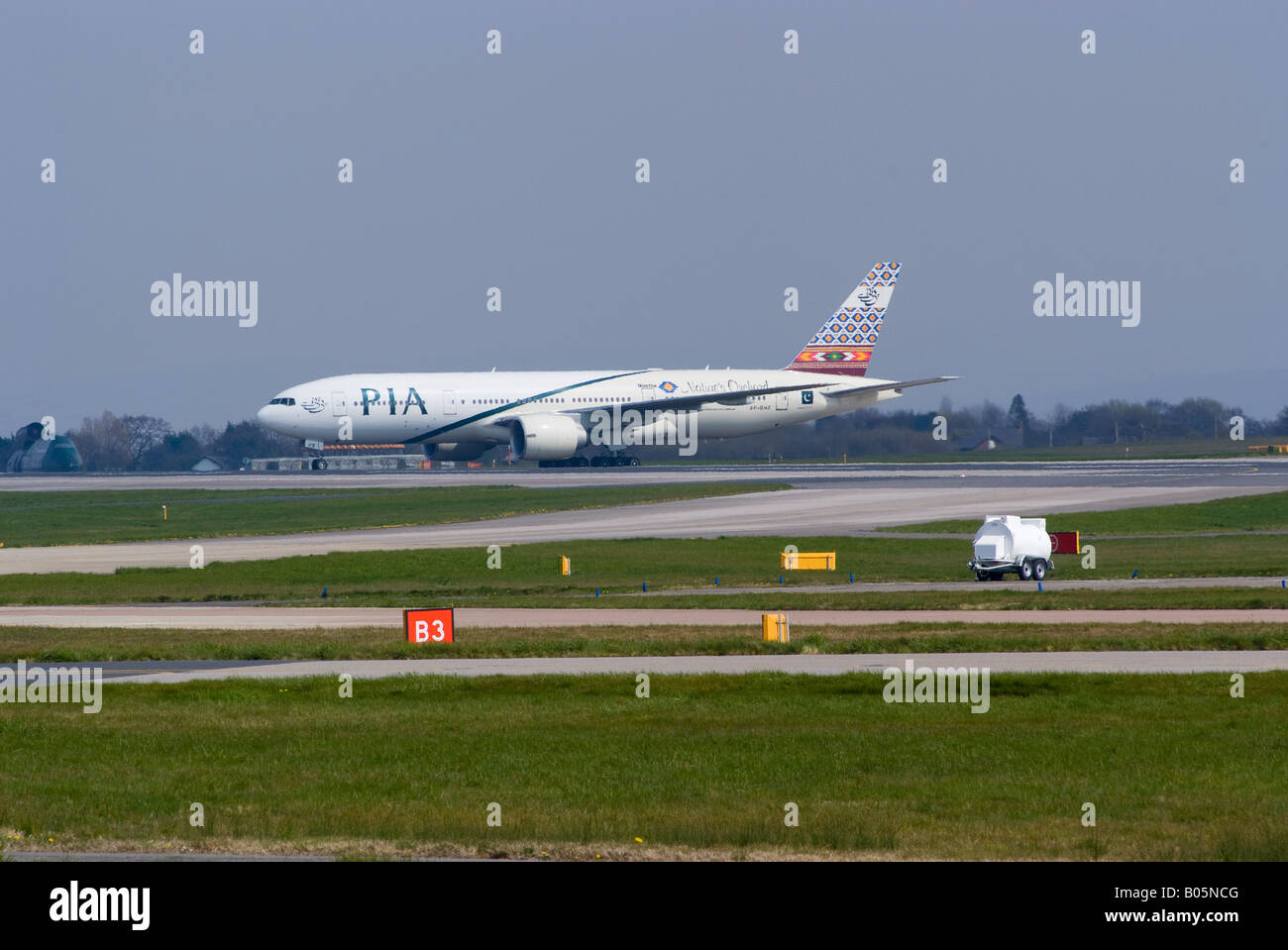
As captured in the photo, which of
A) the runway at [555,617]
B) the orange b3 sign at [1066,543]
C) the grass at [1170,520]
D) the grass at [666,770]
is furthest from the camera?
the grass at [1170,520]

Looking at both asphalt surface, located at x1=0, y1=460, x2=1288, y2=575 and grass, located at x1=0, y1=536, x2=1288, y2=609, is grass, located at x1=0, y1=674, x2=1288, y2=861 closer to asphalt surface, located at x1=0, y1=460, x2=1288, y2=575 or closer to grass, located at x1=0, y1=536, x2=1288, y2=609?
grass, located at x1=0, y1=536, x2=1288, y2=609

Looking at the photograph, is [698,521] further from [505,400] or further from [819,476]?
[505,400]

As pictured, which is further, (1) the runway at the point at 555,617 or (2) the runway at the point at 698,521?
(2) the runway at the point at 698,521

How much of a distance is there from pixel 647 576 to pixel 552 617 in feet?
33.0

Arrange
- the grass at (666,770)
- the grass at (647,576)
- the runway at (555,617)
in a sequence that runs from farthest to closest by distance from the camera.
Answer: the grass at (647,576) → the runway at (555,617) → the grass at (666,770)

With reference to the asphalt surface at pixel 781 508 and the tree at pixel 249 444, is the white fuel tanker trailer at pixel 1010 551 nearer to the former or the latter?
the asphalt surface at pixel 781 508

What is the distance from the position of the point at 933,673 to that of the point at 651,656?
573 cm

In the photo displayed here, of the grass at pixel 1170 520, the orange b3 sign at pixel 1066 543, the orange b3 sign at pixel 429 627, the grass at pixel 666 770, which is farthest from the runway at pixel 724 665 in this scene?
the grass at pixel 1170 520

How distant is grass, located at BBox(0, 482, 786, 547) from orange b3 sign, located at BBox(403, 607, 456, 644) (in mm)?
33085

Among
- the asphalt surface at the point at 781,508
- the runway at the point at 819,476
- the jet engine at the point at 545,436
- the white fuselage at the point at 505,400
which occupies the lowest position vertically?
the asphalt surface at the point at 781,508

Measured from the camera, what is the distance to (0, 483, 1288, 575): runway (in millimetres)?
49781

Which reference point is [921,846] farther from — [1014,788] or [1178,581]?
[1178,581]

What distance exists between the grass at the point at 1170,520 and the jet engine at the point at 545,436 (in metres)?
37.8

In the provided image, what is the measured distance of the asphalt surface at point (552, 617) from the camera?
2991cm
